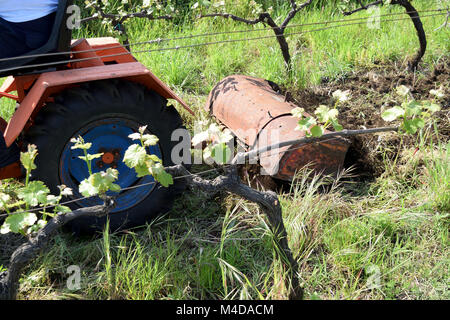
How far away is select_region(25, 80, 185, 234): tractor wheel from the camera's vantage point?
2635 mm

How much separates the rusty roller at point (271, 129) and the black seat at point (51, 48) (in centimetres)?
124

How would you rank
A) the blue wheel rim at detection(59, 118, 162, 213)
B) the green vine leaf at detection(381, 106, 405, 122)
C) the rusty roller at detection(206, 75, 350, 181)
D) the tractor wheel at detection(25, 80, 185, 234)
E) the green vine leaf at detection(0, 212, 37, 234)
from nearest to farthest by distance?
the green vine leaf at detection(0, 212, 37, 234)
the green vine leaf at detection(381, 106, 405, 122)
the tractor wheel at detection(25, 80, 185, 234)
the blue wheel rim at detection(59, 118, 162, 213)
the rusty roller at detection(206, 75, 350, 181)

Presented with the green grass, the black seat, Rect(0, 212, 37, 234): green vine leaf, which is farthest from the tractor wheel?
Rect(0, 212, 37, 234): green vine leaf

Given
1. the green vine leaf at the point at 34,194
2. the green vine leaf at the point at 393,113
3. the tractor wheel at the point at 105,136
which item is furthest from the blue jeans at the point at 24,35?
the green vine leaf at the point at 393,113

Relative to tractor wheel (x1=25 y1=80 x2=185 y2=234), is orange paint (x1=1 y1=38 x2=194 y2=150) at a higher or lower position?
higher

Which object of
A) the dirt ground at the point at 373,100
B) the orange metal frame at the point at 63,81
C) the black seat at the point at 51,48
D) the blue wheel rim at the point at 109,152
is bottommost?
the dirt ground at the point at 373,100

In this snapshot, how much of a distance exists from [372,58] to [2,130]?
11.4 ft

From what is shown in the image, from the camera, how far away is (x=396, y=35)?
17.0ft

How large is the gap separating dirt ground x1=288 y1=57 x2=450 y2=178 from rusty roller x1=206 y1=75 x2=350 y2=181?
1.23 ft

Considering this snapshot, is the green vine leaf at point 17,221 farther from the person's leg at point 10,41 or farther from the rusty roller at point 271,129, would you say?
the rusty roller at point 271,129

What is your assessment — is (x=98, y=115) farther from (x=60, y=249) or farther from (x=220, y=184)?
(x=220, y=184)

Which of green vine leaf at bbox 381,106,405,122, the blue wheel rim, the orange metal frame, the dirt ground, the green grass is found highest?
the orange metal frame

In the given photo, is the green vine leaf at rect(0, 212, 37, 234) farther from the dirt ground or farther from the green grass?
the dirt ground

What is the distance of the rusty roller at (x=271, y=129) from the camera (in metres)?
3.03
